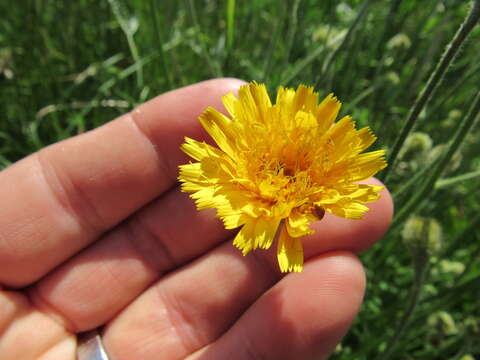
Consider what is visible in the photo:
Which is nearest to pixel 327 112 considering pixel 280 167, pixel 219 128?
pixel 280 167

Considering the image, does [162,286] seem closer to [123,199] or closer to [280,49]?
[123,199]

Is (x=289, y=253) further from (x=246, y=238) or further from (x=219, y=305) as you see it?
(x=219, y=305)

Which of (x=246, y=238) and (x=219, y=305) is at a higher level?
(x=246, y=238)

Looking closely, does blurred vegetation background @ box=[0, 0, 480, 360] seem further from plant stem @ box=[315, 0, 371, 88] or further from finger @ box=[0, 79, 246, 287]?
finger @ box=[0, 79, 246, 287]

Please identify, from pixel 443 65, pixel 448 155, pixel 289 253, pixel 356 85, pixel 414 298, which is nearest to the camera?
pixel 443 65

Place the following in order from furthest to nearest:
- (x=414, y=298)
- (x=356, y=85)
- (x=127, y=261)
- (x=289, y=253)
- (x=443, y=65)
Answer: (x=356, y=85) → (x=127, y=261) → (x=414, y=298) → (x=289, y=253) → (x=443, y=65)

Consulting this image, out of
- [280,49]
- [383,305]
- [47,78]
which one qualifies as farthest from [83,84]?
[383,305]
